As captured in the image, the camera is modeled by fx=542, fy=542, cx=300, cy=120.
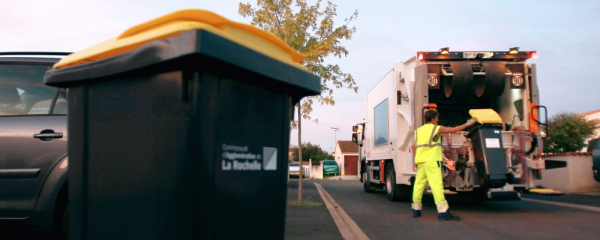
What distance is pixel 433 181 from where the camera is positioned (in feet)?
26.8

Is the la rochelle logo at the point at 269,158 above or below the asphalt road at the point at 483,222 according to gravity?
above

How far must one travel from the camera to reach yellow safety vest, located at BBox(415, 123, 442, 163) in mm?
8281

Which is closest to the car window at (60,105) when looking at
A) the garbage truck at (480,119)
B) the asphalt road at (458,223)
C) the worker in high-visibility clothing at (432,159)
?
the asphalt road at (458,223)

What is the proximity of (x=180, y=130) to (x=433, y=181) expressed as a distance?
6141 mm

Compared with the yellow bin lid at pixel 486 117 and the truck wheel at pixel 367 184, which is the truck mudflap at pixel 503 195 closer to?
the yellow bin lid at pixel 486 117

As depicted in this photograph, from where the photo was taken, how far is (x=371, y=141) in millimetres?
14867

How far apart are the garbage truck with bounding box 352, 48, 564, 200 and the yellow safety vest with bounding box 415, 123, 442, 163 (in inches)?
38.7

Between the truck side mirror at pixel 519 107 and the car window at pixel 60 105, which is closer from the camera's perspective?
the car window at pixel 60 105

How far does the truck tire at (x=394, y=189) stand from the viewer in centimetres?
1181

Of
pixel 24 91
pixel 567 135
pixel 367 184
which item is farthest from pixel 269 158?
pixel 567 135

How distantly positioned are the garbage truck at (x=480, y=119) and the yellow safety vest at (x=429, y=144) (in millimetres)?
982

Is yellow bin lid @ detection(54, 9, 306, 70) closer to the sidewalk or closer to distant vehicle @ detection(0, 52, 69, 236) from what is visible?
distant vehicle @ detection(0, 52, 69, 236)

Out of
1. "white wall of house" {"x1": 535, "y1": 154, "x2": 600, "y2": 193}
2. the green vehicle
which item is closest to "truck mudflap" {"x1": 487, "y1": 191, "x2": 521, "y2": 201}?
"white wall of house" {"x1": 535, "y1": 154, "x2": 600, "y2": 193}

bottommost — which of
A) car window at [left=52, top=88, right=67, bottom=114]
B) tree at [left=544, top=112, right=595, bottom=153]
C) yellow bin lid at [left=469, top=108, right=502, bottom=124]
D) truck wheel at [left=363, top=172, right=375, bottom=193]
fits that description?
truck wheel at [left=363, top=172, right=375, bottom=193]
